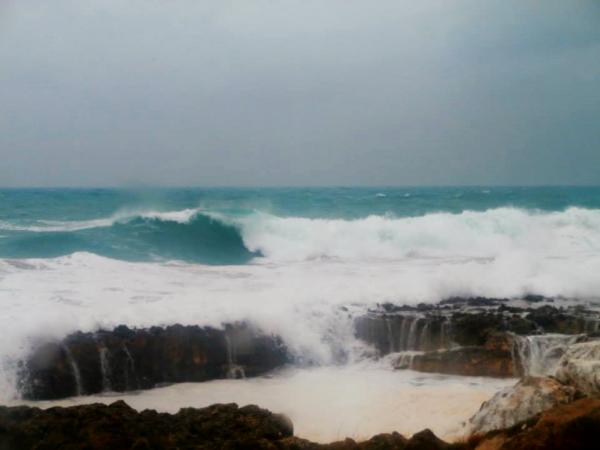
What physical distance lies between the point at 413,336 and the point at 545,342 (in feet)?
7.53

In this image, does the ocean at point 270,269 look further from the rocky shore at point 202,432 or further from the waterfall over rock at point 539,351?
the rocky shore at point 202,432

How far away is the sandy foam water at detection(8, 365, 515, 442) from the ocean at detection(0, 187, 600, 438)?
14 centimetres

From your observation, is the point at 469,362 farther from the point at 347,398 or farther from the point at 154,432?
the point at 154,432

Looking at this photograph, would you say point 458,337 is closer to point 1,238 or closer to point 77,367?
point 77,367

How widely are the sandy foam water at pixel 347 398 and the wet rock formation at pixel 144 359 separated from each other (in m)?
0.29

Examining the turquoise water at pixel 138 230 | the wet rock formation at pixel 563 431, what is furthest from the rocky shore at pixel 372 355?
the turquoise water at pixel 138 230

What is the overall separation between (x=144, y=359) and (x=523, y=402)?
6.37m

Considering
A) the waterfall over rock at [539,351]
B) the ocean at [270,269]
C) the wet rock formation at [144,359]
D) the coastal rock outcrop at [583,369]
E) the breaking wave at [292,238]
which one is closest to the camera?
the coastal rock outcrop at [583,369]

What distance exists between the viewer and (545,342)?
11352 millimetres

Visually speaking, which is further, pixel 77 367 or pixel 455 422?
pixel 77 367

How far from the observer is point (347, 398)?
953 centimetres

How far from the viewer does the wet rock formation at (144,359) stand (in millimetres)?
9894

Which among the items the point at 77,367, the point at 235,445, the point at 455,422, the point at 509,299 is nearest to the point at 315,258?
the point at 509,299

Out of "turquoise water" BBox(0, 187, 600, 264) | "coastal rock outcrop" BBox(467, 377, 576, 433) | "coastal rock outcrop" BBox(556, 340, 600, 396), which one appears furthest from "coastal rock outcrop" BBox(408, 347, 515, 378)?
"turquoise water" BBox(0, 187, 600, 264)
